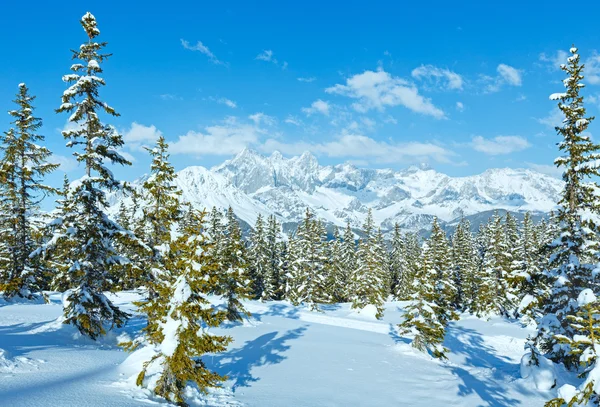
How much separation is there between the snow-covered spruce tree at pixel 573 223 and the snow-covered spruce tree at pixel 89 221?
2100 centimetres

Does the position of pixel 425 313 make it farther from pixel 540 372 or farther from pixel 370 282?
pixel 370 282

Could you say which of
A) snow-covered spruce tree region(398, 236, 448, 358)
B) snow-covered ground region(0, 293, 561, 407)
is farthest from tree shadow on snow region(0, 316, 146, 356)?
snow-covered spruce tree region(398, 236, 448, 358)

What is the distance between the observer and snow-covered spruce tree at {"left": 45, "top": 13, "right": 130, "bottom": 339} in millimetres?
16062

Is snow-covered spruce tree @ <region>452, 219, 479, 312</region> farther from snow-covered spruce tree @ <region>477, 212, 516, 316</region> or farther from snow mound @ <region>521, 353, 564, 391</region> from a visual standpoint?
snow mound @ <region>521, 353, 564, 391</region>

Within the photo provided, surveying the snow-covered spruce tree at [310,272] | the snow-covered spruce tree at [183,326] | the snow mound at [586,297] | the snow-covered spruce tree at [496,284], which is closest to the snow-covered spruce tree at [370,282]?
the snow-covered spruce tree at [310,272]

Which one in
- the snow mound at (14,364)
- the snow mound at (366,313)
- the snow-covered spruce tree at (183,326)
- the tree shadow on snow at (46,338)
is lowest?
the snow mound at (366,313)

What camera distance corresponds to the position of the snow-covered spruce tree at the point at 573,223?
17703 millimetres

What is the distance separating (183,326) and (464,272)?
54.8m

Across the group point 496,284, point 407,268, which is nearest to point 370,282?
point 496,284

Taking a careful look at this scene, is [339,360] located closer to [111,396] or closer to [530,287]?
[530,287]

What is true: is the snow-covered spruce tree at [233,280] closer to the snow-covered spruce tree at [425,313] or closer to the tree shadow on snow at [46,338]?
the tree shadow on snow at [46,338]

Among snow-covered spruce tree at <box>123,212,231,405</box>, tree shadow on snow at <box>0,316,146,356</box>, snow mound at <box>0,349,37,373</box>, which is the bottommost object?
tree shadow on snow at <box>0,316,146,356</box>

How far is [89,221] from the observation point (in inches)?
652

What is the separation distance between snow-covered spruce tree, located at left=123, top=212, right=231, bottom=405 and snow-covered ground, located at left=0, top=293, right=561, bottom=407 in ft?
Result: 1.96
